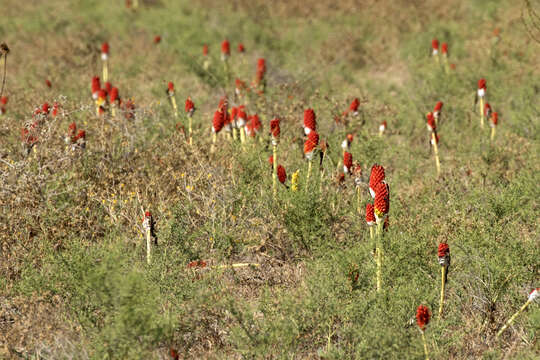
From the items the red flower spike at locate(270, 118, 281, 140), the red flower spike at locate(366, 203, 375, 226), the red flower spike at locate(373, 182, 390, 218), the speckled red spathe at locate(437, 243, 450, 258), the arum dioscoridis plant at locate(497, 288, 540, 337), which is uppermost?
the red flower spike at locate(270, 118, 281, 140)

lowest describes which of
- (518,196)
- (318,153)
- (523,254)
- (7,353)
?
(7,353)

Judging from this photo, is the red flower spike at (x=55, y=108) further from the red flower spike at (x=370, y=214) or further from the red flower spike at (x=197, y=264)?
the red flower spike at (x=370, y=214)

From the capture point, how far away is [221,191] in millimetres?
4742

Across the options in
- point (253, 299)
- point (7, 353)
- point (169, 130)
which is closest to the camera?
point (7, 353)

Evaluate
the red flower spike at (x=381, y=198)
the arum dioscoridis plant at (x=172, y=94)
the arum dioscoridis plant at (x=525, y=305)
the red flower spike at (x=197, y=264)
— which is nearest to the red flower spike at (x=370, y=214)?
the red flower spike at (x=381, y=198)

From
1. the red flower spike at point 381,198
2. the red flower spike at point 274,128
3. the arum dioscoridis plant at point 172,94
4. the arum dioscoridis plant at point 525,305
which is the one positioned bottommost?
the arum dioscoridis plant at point 525,305

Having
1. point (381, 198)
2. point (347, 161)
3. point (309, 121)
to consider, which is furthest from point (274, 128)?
point (381, 198)

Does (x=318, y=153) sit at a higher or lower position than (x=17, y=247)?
higher

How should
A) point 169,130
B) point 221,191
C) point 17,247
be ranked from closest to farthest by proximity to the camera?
point 17,247 < point 221,191 < point 169,130

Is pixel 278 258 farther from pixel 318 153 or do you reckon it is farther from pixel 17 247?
pixel 17 247

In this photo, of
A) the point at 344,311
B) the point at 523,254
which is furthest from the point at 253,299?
the point at 523,254

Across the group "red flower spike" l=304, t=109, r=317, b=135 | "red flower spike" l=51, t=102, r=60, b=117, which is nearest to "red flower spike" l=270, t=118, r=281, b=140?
"red flower spike" l=304, t=109, r=317, b=135

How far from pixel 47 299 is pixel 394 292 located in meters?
2.26

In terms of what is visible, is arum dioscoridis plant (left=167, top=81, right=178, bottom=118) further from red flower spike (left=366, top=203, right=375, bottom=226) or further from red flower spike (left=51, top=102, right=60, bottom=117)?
red flower spike (left=366, top=203, right=375, bottom=226)
